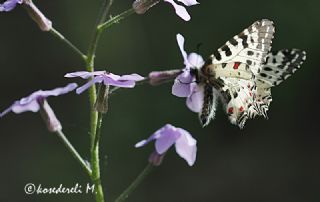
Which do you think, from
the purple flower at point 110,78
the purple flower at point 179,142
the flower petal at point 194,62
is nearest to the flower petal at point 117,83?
the purple flower at point 110,78

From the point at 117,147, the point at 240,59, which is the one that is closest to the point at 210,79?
the point at 240,59

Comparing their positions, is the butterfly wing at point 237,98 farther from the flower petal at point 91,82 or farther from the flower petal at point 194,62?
the flower petal at point 91,82

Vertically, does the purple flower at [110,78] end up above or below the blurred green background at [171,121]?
above

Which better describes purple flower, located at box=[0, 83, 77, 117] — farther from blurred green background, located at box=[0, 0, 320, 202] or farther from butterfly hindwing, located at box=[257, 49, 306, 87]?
blurred green background, located at box=[0, 0, 320, 202]

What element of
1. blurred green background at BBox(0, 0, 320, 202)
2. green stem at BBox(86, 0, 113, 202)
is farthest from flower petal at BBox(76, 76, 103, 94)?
blurred green background at BBox(0, 0, 320, 202)

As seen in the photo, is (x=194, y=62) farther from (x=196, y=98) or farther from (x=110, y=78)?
(x=110, y=78)

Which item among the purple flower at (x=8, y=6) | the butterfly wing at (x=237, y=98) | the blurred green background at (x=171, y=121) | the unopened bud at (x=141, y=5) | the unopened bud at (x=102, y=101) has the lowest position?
the blurred green background at (x=171, y=121)
